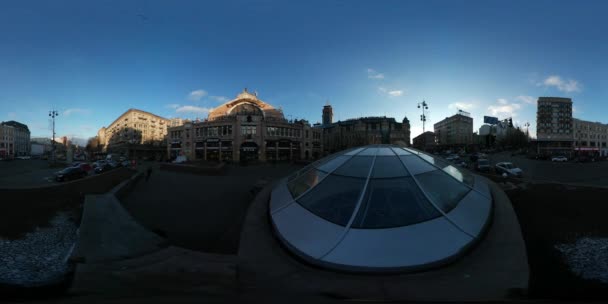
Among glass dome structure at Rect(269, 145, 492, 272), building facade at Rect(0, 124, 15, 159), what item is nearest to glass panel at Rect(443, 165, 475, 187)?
glass dome structure at Rect(269, 145, 492, 272)

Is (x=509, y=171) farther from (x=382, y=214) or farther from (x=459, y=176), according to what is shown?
(x=382, y=214)

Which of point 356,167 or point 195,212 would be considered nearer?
point 356,167

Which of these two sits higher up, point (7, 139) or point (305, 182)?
point (7, 139)

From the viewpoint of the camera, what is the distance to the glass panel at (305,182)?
25.0 ft

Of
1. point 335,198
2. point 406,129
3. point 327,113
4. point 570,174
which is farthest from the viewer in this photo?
point 327,113

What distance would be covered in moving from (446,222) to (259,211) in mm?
5407

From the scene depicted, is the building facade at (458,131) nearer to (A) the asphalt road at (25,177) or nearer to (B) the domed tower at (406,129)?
(B) the domed tower at (406,129)

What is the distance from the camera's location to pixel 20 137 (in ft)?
335

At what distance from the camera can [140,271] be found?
15.4ft

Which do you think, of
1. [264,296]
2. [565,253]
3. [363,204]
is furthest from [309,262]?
[565,253]

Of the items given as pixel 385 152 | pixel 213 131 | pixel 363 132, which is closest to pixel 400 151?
pixel 385 152

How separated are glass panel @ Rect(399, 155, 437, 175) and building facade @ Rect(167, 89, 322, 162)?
43564 millimetres

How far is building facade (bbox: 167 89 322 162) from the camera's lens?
164 ft

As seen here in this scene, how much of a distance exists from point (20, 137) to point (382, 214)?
151229 millimetres
